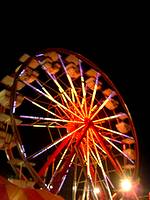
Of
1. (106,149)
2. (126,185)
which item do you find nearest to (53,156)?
(106,149)

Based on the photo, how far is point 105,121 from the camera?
1363cm

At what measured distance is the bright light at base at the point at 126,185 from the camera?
40.3ft

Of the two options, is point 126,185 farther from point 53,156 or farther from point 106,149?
point 53,156

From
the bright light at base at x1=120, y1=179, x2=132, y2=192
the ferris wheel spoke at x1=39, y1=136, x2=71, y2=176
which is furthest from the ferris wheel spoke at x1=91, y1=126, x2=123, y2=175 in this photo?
the ferris wheel spoke at x1=39, y1=136, x2=71, y2=176

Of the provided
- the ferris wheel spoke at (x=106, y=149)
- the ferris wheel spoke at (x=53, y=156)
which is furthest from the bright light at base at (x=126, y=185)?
the ferris wheel spoke at (x=53, y=156)

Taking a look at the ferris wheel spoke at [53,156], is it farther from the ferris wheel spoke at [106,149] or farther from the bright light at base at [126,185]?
the bright light at base at [126,185]

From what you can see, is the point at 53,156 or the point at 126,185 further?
the point at 126,185

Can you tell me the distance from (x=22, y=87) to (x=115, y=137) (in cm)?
376

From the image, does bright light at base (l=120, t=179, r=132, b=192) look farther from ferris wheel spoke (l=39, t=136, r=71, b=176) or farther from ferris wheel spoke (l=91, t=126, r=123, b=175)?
ferris wheel spoke (l=39, t=136, r=71, b=176)

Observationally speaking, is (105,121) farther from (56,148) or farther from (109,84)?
(56,148)

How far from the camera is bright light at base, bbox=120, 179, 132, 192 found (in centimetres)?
1227

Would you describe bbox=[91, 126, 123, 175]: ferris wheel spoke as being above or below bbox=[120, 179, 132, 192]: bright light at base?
above

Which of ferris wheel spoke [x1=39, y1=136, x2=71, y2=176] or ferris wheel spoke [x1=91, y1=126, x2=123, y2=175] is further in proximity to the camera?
ferris wheel spoke [x1=91, y1=126, x2=123, y2=175]

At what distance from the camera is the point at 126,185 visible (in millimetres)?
12445
